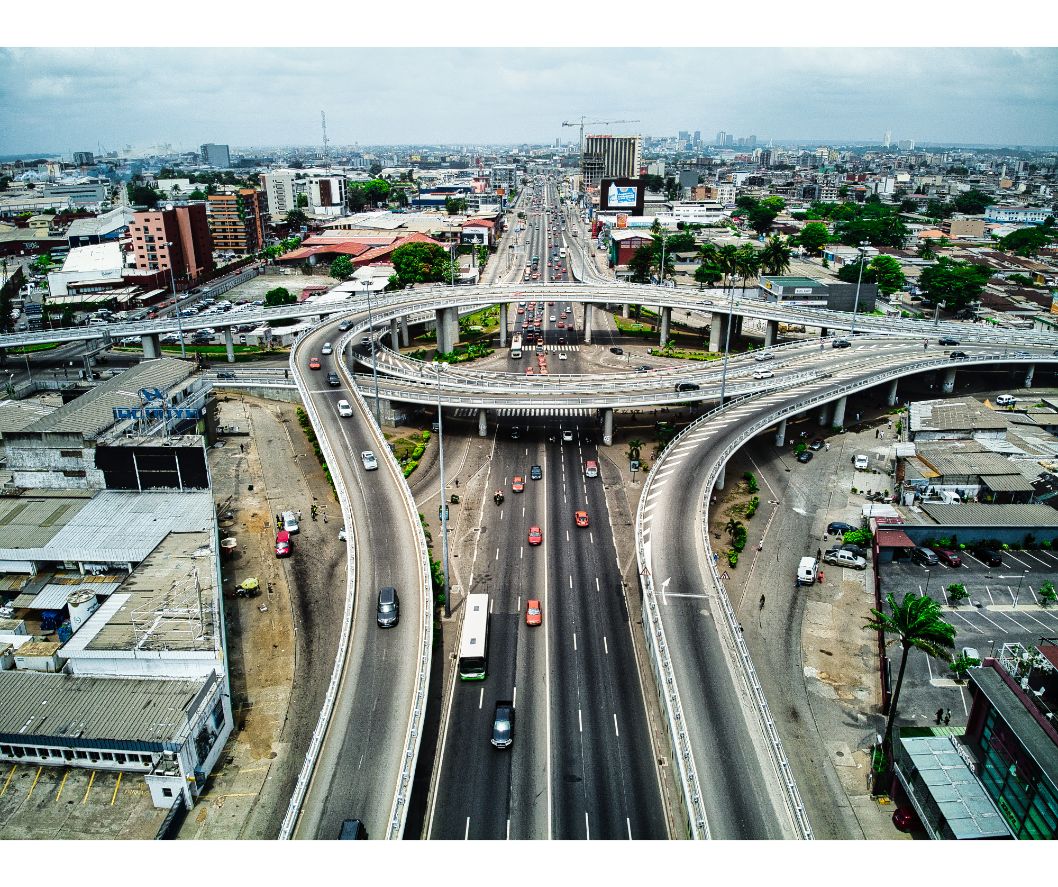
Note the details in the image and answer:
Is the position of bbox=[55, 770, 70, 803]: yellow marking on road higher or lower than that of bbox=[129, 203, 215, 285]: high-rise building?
lower

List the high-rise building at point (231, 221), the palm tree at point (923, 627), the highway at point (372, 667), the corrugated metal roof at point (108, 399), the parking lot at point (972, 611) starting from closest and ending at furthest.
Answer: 1. the highway at point (372, 667)
2. the palm tree at point (923, 627)
3. the parking lot at point (972, 611)
4. the corrugated metal roof at point (108, 399)
5. the high-rise building at point (231, 221)


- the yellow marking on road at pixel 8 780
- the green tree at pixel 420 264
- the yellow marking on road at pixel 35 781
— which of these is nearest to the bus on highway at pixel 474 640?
the yellow marking on road at pixel 35 781

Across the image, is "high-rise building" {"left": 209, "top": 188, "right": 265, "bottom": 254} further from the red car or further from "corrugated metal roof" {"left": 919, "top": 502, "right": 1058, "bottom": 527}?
the red car

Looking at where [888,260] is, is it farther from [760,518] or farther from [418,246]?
[760,518]

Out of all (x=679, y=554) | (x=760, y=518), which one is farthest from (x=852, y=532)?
(x=679, y=554)

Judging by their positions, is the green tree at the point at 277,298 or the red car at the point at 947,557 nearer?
the red car at the point at 947,557

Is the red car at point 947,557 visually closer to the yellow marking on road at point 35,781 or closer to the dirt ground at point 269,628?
the dirt ground at point 269,628

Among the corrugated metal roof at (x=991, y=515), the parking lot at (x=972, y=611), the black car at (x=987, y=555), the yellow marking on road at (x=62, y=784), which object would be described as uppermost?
the corrugated metal roof at (x=991, y=515)

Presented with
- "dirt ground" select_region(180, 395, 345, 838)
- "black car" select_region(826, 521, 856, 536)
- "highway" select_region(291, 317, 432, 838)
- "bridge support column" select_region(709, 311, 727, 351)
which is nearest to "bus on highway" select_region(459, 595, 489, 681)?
"highway" select_region(291, 317, 432, 838)
